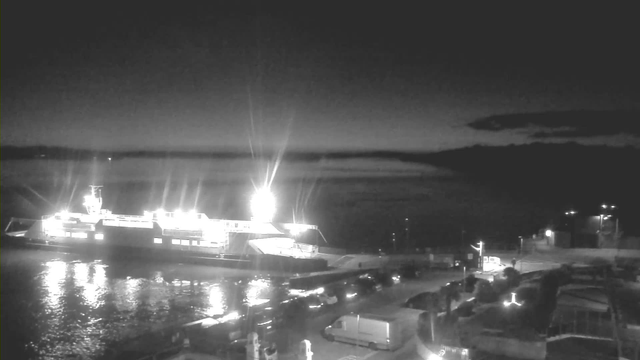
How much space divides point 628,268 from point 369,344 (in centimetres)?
767

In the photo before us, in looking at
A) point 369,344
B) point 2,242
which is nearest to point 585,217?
point 369,344

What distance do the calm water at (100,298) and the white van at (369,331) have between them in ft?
11.1

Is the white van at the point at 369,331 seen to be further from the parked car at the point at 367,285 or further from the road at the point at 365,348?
the parked car at the point at 367,285

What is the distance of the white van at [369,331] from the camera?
18.4ft

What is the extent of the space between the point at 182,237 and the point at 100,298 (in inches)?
221

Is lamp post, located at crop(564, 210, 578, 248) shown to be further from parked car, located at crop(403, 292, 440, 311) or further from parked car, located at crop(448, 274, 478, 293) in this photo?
parked car, located at crop(403, 292, 440, 311)

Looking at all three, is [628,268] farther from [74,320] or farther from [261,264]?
[74,320]

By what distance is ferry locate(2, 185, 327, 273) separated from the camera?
14797 mm

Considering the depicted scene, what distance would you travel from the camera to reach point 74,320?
9.14 m

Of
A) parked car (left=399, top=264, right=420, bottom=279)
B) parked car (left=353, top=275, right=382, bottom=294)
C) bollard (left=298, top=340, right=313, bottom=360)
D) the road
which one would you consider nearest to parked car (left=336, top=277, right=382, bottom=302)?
parked car (left=353, top=275, right=382, bottom=294)

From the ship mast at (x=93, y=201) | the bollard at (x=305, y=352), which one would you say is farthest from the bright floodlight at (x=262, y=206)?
the bollard at (x=305, y=352)

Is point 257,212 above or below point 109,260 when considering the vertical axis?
above

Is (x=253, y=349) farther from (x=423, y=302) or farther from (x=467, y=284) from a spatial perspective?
(x=467, y=284)

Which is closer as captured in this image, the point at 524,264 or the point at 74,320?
the point at 74,320
